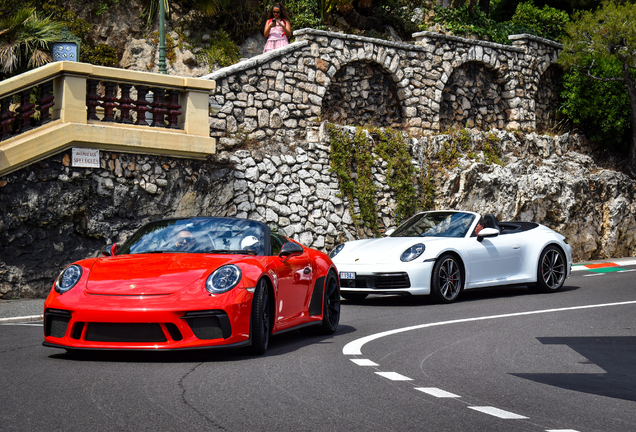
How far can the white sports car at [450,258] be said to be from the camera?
1207cm

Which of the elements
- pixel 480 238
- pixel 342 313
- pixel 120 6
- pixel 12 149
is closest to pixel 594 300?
pixel 480 238

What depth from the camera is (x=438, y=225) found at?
13.6 meters

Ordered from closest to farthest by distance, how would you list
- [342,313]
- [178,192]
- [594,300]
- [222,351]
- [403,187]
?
[222,351], [342,313], [594,300], [178,192], [403,187]

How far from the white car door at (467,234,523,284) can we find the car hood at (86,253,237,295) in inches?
245

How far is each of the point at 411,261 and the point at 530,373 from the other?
5216mm

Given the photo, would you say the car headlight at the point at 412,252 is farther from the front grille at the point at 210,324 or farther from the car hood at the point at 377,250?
the front grille at the point at 210,324

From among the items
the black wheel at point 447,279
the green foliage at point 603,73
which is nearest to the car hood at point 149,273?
the black wheel at point 447,279

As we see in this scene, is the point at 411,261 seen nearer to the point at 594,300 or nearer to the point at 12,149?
the point at 594,300

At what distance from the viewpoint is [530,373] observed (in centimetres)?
691

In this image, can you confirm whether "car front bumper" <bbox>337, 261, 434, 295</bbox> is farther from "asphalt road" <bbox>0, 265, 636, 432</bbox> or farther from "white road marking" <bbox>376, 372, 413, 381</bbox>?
"white road marking" <bbox>376, 372, 413, 381</bbox>

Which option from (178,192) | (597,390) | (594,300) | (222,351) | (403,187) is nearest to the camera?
(597,390)

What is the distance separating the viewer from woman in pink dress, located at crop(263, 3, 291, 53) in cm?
1962

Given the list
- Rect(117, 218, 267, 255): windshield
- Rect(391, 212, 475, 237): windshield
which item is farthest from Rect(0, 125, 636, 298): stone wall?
Rect(117, 218, 267, 255): windshield

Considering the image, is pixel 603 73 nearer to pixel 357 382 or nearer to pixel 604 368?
pixel 604 368
